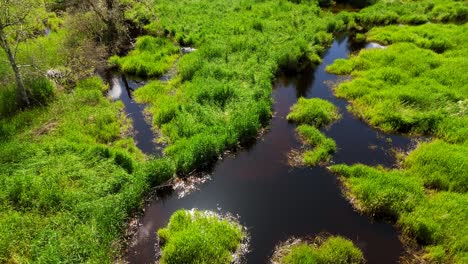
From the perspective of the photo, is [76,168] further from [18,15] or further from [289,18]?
[289,18]

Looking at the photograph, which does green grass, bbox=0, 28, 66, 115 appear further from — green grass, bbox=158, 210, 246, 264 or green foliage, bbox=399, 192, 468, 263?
green foliage, bbox=399, 192, 468, 263

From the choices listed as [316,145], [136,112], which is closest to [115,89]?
[136,112]

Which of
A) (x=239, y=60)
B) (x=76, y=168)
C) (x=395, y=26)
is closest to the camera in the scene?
(x=76, y=168)

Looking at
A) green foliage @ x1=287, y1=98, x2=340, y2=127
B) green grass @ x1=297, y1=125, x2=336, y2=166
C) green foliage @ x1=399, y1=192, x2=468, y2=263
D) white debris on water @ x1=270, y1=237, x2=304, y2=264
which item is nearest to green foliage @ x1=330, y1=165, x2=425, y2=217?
green foliage @ x1=399, y1=192, x2=468, y2=263

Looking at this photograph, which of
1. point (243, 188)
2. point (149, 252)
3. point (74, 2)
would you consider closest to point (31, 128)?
point (149, 252)

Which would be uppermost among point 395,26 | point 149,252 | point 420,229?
point 395,26

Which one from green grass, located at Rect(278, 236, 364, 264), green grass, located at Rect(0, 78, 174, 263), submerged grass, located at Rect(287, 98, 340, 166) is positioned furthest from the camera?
submerged grass, located at Rect(287, 98, 340, 166)

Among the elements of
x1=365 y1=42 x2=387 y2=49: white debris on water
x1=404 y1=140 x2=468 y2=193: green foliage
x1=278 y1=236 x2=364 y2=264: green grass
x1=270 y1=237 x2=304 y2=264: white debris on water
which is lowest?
x1=270 y1=237 x2=304 y2=264: white debris on water

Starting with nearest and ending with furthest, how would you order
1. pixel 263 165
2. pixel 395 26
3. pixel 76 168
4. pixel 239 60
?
pixel 76 168
pixel 263 165
pixel 239 60
pixel 395 26
